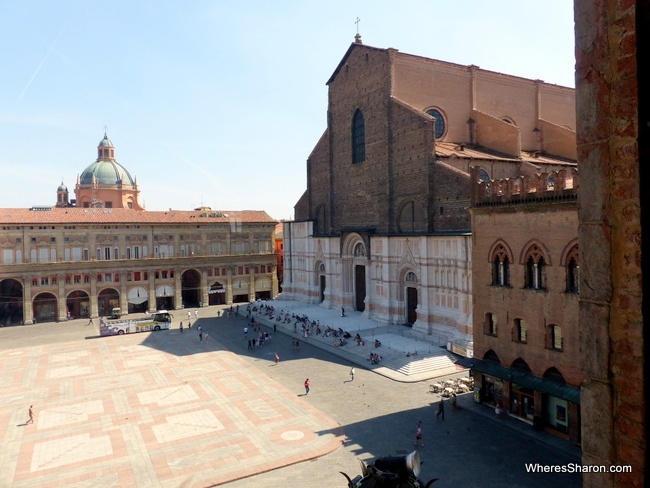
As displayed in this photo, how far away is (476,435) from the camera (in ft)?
Answer: 65.0

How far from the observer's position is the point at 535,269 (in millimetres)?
20344

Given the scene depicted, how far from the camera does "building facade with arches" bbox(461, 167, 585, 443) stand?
18.8 m

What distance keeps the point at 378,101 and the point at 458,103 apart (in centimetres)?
834

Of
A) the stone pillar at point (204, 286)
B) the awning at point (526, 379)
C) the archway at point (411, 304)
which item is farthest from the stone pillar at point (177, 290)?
the awning at point (526, 379)

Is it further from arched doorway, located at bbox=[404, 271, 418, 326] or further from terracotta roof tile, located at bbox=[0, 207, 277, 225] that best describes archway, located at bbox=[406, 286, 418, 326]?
terracotta roof tile, located at bbox=[0, 207, 277, 225]

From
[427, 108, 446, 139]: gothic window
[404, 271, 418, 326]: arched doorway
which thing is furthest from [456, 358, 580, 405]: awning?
[427, 108, 446, 139]: gothic window

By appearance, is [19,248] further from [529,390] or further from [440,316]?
[529,390]

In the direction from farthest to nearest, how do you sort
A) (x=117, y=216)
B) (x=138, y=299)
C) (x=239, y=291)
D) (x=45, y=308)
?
(x=239, y=291)
(x=138, y=299)
(x=117, y=216)
(x=45, y=308)

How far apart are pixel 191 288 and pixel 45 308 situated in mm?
16016

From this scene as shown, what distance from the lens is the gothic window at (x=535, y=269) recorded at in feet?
65.9

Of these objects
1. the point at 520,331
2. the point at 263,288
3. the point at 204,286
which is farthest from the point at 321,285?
the point at 520,331

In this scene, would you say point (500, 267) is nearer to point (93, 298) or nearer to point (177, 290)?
point (177, 290)

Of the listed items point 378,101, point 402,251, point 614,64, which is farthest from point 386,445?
point 378,101

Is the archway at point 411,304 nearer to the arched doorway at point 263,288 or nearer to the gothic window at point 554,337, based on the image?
the gothic window at point 554,337
